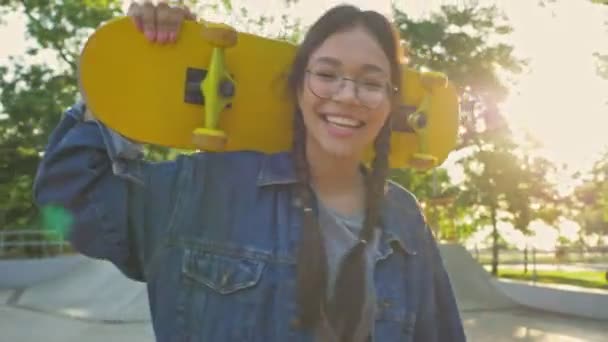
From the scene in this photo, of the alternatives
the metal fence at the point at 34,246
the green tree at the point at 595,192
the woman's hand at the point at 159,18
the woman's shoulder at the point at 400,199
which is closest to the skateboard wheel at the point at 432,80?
the woman's shoulder at the point at 400,199

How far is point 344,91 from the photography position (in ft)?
4.11

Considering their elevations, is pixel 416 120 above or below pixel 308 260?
above

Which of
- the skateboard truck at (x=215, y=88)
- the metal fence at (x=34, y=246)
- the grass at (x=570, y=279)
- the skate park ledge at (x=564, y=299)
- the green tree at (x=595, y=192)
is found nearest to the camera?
the skateboard truck at (x=215, y=88)

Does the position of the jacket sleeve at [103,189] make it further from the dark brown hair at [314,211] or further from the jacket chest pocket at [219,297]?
the dark brown hair at [314,211]

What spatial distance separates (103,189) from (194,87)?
0.93 ft

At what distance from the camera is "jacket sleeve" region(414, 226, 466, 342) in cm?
140

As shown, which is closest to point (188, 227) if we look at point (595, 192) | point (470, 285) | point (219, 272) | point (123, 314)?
point (219, 272)

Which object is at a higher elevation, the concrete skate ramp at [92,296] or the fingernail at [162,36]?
the fingernail at [162,36]

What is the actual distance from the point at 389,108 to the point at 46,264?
14.6m

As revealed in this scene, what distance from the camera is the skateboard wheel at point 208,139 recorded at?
1.24m

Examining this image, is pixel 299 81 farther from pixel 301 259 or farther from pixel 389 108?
pixel 301 259

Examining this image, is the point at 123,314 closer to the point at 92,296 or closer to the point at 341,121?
the point at 92,296

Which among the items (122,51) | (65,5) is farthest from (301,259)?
(65,5)

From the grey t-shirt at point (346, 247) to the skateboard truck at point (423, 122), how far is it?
31 centimetres
